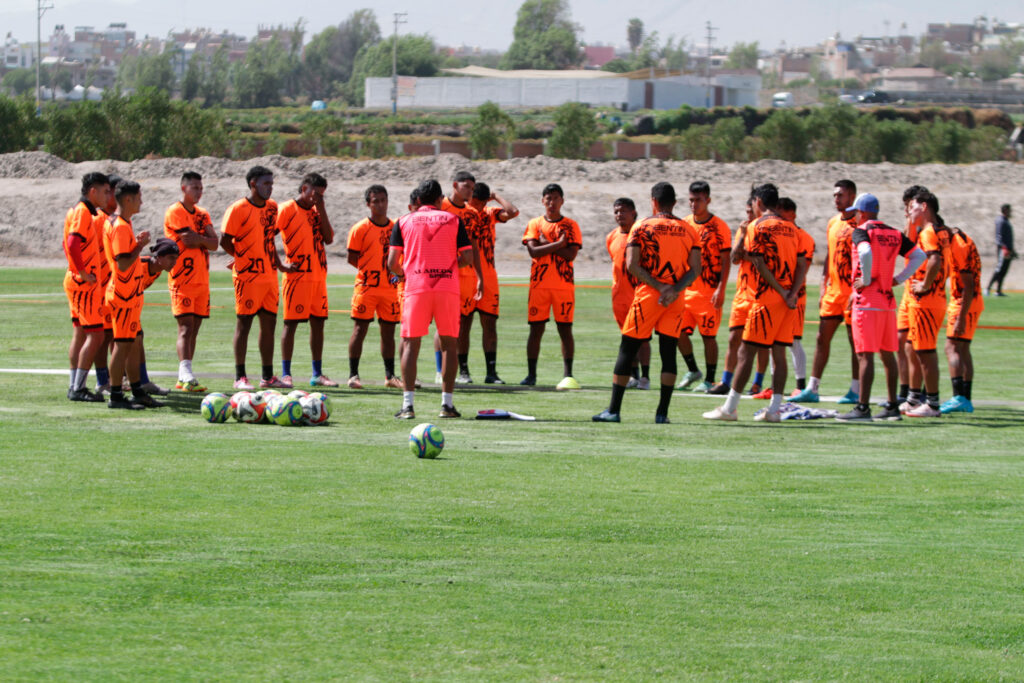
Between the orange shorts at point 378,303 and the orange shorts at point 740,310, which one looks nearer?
the orange shorts at point 740,310

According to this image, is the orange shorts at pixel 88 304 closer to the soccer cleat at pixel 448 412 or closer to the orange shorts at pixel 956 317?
the soccer cleat at pixel 448 412

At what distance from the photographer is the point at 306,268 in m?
14.9

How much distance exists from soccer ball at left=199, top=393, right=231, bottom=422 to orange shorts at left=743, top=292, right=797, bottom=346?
192 inches

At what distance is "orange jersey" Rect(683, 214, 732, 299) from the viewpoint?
15.1m

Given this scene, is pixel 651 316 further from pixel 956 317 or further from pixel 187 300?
pixel 187 300

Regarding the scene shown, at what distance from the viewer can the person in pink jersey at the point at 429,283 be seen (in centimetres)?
1210

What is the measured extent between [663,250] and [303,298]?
4.62 meters

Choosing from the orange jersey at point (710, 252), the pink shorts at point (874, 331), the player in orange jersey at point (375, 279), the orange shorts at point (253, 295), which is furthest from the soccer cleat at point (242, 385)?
the pink shorts at point (874, 331)

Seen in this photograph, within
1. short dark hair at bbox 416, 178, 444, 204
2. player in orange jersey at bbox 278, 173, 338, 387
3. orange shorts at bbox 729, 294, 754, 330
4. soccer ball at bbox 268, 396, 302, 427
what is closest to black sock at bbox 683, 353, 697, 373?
orange shorts at bbox 729, 294, 754, 330

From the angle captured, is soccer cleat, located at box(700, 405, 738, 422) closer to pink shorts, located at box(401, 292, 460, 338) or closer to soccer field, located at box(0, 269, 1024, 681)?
soccer field, located at box(0, 269, 1024, 681)

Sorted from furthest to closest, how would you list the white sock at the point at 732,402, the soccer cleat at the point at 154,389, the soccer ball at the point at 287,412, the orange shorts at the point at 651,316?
the soccer cleat at the point at 154,389 → the white sock at the point at 732,402 → the orange shorts at the point at 651,316 → the soccer ball at the point at 287,412

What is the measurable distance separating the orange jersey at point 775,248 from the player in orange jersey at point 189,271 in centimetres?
549

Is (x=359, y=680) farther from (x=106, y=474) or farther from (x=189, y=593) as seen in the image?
(x=106, y=474)

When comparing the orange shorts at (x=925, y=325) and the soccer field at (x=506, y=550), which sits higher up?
the orange shorts at (x=925, y=325)
